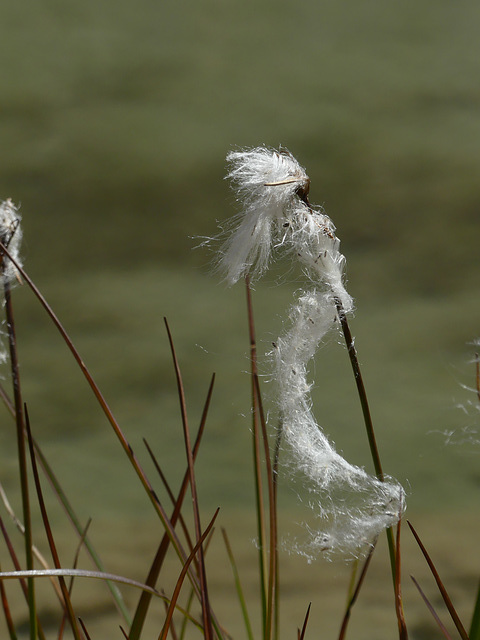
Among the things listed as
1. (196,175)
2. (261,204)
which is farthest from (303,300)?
(196,175)

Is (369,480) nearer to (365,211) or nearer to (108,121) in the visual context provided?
(365,211)

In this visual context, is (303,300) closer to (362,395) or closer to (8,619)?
(362,395)

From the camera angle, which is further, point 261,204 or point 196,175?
point 196,175

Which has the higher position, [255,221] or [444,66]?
[444,66]

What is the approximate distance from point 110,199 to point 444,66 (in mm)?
566

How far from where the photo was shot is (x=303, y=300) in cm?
27

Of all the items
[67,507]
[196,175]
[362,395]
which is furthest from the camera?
[196,175]

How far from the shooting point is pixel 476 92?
1.06 metres

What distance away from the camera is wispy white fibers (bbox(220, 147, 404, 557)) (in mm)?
249

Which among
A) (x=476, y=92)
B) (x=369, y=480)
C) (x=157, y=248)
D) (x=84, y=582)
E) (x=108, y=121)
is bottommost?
(x=84, y=582)

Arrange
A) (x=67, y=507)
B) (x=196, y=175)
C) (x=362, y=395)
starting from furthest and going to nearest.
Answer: (x=196, y=175) < (x=67, y=507) < (x=362, y=395)

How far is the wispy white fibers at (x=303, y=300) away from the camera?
0.25m

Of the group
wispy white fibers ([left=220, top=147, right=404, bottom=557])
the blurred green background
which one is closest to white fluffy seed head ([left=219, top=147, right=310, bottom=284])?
wispy white fibers ([left=220, top=147, right=404, bottom=557])

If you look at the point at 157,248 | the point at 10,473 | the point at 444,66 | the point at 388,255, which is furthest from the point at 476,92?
the point at 10,473
